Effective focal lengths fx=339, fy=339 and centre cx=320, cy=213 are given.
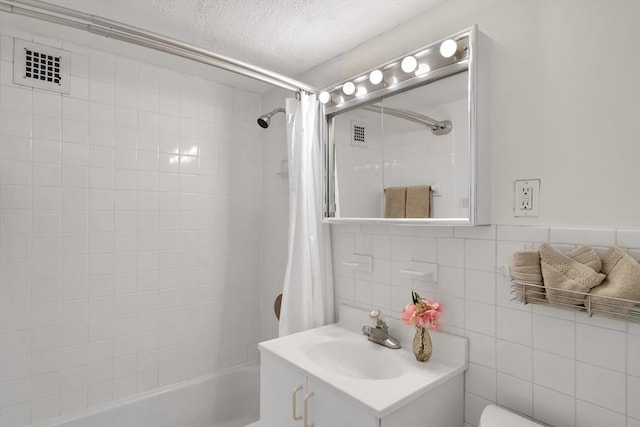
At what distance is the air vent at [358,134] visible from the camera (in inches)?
67.8

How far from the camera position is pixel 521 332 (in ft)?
3.93

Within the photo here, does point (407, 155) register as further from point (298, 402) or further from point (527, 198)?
point (298, 402)

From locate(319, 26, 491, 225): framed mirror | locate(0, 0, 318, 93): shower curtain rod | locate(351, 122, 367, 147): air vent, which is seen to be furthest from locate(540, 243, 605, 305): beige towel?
locate(0, 0, 318, 93): shower curtain rod

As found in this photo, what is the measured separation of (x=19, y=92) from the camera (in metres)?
1.66

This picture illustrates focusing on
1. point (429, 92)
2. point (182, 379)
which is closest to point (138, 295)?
point (182, 379)

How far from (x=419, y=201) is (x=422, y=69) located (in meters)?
0.56

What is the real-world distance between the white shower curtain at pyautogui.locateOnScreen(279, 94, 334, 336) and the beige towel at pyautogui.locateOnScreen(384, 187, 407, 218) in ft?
1.42

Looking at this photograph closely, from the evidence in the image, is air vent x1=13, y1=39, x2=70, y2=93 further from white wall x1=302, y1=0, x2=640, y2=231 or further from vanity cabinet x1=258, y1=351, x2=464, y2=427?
white wall x1=302, y1=0, x2=640, y2=231

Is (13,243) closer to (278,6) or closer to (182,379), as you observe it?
(182,379)

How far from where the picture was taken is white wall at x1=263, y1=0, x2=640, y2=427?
1.00 meters

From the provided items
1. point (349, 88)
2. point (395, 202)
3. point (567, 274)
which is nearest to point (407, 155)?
point (395, 202)

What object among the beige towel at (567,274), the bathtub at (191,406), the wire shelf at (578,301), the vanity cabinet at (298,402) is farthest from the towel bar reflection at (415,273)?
the bathtub at (191,406)

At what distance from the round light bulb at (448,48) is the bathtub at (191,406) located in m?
A: 2.22

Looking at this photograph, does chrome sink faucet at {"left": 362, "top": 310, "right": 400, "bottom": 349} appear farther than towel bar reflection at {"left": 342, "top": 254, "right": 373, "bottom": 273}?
No
